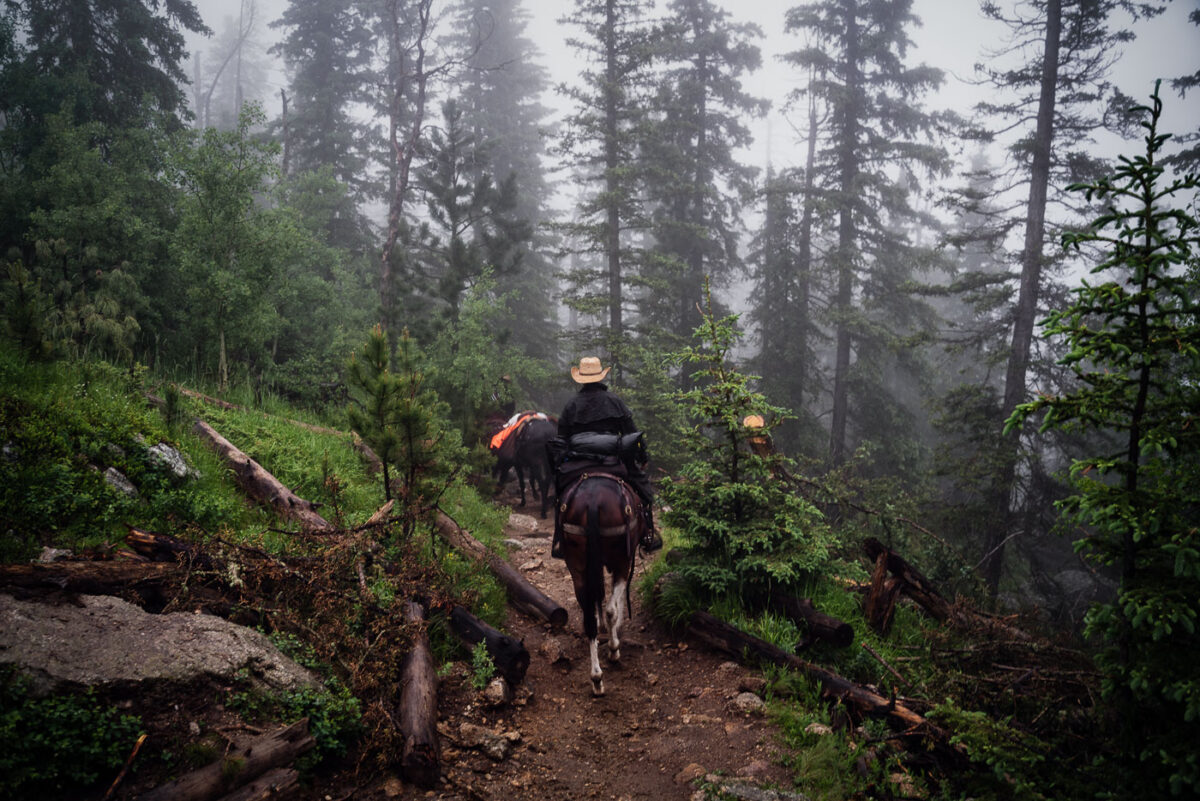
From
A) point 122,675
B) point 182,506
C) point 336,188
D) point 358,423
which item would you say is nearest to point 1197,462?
point 122,675

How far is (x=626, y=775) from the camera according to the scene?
4.30 metres

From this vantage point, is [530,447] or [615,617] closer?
[615,617]

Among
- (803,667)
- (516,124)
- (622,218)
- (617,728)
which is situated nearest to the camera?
(617,728)

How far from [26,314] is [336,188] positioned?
1614 cm

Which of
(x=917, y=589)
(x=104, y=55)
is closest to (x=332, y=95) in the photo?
(x=104, y=55)

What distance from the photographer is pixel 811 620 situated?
19.4ft

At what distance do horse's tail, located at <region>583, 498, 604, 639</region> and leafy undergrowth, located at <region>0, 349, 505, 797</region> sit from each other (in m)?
1.17

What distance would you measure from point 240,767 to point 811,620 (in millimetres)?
5026

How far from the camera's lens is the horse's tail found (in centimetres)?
559

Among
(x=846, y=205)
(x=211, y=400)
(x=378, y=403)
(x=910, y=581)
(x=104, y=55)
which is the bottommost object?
(x=910, y=581)

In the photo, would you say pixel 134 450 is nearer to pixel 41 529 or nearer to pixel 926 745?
pixel 41 529

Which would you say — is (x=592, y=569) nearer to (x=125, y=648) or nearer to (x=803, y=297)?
(x=125, y=648)

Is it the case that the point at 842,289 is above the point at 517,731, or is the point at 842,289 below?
above

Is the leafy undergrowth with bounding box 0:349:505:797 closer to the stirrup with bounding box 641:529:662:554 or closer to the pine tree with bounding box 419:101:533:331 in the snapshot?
the stirrup with bounding box 641:529:662:554
